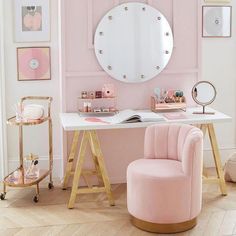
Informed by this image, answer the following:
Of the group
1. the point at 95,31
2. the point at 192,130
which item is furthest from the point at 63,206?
the point at 95,31

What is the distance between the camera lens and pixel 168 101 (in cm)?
425

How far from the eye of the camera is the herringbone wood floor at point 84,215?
342 cm

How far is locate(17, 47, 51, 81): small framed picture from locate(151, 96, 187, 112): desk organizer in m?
0.95

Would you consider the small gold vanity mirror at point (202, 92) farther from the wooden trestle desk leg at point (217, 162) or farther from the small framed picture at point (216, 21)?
the small framed picture at point (216, 21)

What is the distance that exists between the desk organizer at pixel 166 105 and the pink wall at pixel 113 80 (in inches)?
5.3

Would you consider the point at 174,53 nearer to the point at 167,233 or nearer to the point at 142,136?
the point at 142,136

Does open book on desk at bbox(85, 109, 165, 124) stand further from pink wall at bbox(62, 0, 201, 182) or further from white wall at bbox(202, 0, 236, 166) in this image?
white wall at bbox(202, 0, 236, 166)

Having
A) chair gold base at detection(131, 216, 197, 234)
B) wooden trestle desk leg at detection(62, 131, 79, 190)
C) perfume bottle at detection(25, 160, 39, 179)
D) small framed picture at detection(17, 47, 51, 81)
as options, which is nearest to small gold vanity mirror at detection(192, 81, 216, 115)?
wooden trestle desk leg at detection(62, 131, 79, 190)

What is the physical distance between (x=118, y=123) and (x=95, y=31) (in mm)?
866

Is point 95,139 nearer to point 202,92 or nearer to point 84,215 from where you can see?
point 84,215

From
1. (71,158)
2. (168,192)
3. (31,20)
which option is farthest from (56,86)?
(168,192)

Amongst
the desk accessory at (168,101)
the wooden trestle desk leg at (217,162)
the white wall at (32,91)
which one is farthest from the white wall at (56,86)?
the wooden trestle desk leg at (217,162)

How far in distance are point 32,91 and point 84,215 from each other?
4.30 feet

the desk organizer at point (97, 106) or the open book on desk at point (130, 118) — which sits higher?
the desk organizer at point (97, 106)
